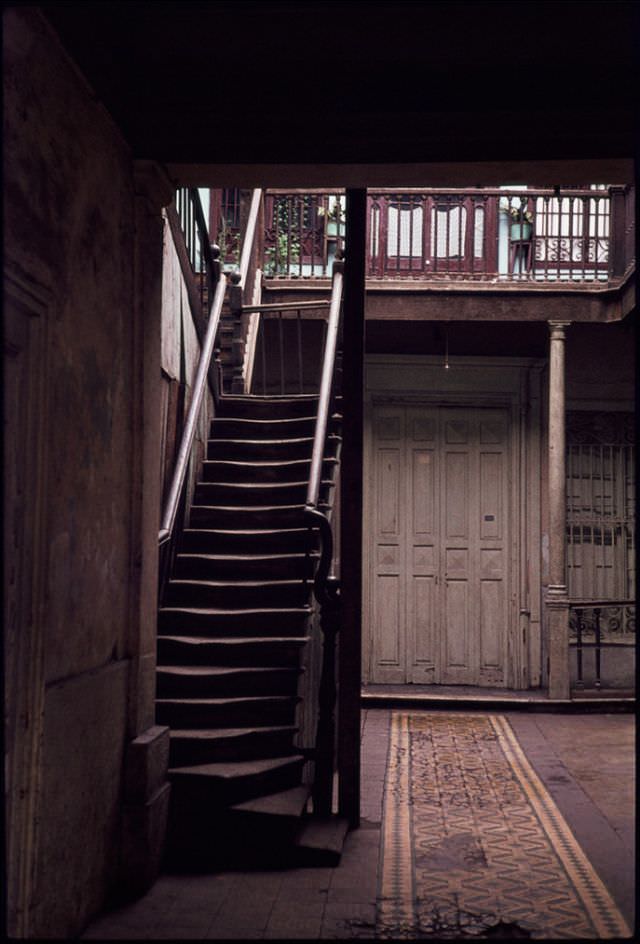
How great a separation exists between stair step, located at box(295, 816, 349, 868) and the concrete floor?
0.05 meters

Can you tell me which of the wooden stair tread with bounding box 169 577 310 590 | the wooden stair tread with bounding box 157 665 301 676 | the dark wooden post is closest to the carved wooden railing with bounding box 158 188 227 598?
the wooden stair tread with bounding box 169 577 310 590

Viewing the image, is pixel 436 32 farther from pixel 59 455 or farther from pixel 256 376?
pixel 256 376

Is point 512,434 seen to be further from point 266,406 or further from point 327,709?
point 327,709

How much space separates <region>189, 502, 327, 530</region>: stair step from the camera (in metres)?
6.68

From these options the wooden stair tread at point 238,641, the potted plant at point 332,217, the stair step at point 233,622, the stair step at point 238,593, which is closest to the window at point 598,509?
the potted plant at point 332,217

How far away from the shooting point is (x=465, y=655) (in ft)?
34.3

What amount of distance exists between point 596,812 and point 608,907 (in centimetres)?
170

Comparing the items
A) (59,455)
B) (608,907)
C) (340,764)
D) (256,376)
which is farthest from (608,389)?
(59,455)

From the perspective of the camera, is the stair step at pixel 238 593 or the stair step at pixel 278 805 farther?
the stair step at pixel 238 593

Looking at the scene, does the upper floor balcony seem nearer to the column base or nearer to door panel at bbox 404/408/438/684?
door panel at bbox 404/408/438/684

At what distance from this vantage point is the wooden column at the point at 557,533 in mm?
9172

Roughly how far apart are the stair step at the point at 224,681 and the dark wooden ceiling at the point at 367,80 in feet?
8.14

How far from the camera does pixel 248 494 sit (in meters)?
7.04

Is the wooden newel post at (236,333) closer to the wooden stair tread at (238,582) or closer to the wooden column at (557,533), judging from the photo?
the wooden stair tread at (238,582)
